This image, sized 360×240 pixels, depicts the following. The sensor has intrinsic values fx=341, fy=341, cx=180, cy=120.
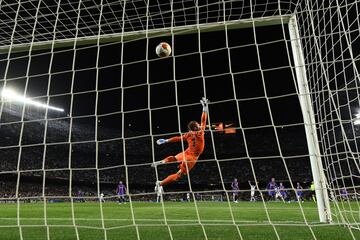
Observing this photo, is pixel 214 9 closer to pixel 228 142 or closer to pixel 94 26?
pixel 94 26

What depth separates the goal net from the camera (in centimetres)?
501

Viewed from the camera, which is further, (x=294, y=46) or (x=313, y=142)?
(x=294, y=46)

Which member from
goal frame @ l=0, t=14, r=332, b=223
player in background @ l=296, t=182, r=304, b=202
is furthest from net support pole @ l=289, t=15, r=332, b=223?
player in background @ l=296, t=182, r=304, b=202

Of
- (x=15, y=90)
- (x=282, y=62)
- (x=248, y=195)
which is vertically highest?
(x=15, y=90)

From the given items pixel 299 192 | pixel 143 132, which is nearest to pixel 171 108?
pixel 299 192

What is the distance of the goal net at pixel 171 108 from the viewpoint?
5.01 meters

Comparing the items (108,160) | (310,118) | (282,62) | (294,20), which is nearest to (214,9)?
(294,20)

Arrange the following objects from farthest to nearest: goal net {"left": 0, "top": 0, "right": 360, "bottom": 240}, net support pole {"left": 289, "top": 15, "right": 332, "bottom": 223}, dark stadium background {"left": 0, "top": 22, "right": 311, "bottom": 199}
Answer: dark stadium background {"left": 0, "top": 22, "right": 311, "bottom": 199}
goal net {"left": 0, "top": 0, "right": 360, "bottom": 240}
net support pole {"left": 289, "top": 15, "right": 332, "bottom": 223}

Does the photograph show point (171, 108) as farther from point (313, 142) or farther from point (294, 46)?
point (313, 142)

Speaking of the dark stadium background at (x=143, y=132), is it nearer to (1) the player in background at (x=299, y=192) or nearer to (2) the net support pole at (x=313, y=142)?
(1) the player in background at (x=299, y=192)

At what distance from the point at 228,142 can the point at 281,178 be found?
231 inches

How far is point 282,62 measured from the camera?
1842 centimetres

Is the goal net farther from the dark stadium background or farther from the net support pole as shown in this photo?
the dark stadium background

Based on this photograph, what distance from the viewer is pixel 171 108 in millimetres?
22609
